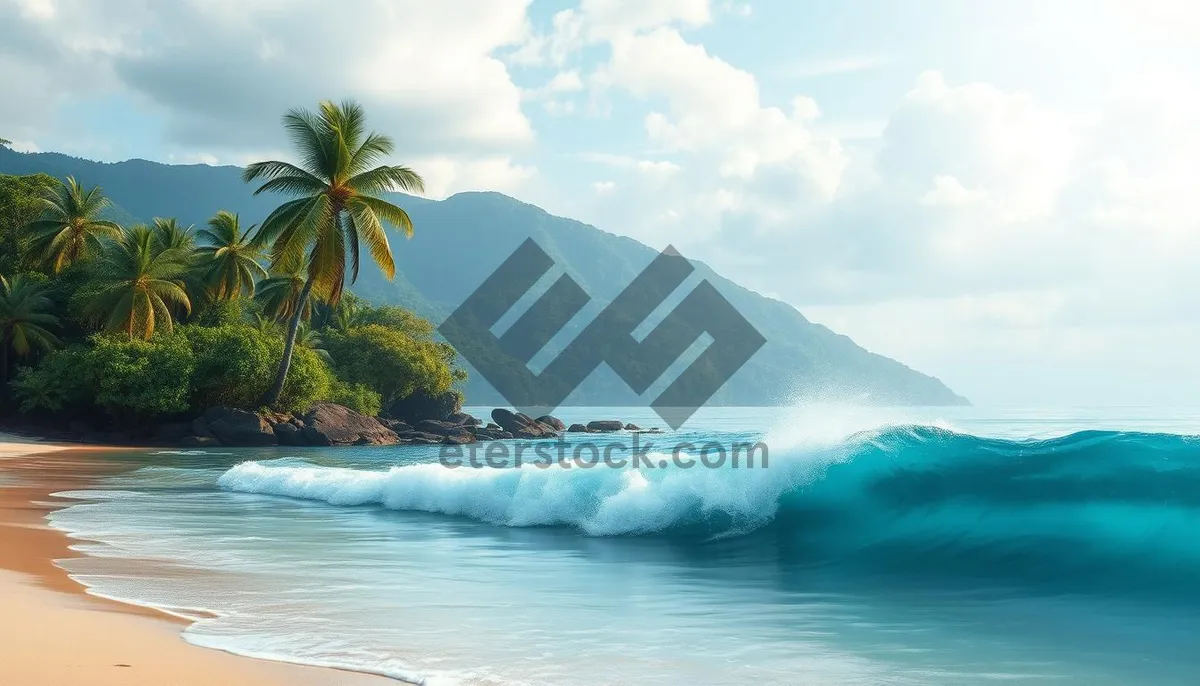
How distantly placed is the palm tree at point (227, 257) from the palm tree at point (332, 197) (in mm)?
8619

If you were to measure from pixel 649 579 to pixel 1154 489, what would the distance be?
17.8ft

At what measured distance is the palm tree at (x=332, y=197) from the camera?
2980cm

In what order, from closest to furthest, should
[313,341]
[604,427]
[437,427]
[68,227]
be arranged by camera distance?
[68,227] < [437,427] < [313,341] < [604,427]

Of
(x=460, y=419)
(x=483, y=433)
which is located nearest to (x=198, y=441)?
(x=483, y=433)

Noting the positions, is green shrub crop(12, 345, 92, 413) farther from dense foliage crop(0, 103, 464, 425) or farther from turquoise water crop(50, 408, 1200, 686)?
turquoise water crop(50, 408, 1200, 686)

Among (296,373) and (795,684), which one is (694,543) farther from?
(296,373)

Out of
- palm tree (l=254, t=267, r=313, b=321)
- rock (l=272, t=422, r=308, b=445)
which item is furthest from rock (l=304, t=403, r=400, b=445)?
palm tree (l=254, t=267, r=313, b=321)

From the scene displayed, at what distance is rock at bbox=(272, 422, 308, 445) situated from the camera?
35.0 meters

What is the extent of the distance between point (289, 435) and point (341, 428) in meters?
2.37

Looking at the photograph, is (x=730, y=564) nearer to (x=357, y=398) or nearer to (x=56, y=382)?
(x=56, y=382)

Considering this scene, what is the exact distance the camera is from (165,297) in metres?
38.7

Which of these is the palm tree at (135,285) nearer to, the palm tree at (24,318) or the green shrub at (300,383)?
the palm tree at (24,318)

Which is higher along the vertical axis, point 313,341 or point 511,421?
point 313,341

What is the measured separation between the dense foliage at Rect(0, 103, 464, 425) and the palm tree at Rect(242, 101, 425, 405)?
58 mm
